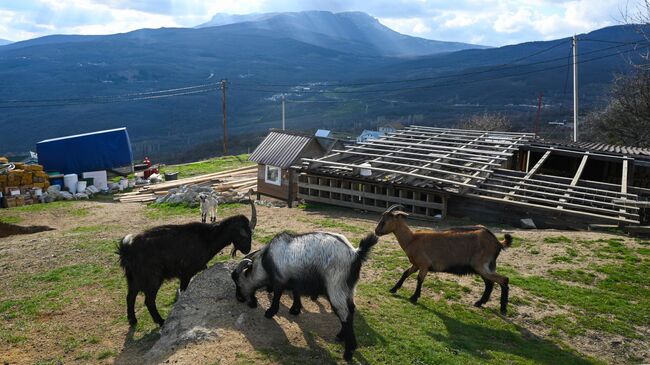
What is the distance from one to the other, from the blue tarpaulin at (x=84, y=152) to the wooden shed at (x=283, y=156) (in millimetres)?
13050

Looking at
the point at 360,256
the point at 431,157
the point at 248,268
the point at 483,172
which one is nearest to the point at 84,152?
the point at 431,157

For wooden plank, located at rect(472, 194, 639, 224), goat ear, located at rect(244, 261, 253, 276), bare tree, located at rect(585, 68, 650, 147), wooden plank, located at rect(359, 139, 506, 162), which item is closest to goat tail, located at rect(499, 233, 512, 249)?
goat ear, located at rect(244, 261, 253, 276)

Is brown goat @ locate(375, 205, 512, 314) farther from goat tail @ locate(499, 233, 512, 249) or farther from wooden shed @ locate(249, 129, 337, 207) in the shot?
wooden shed @ locate(249, 129, 337, 207)

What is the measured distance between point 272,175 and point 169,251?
1510cm

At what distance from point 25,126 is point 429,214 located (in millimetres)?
117424

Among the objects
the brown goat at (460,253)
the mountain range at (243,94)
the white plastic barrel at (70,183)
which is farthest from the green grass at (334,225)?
the mountain range at (243,94)

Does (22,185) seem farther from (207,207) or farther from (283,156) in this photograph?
(207,207)

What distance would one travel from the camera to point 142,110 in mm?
130000

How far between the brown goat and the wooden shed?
42.1ft

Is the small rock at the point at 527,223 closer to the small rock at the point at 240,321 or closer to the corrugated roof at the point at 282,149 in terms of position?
the corrugated roof at the point at 282,149

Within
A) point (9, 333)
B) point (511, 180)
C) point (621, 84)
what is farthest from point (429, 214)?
point (621, 84)

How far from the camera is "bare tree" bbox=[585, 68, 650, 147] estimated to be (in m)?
31.3

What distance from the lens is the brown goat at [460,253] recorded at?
9.57 meters

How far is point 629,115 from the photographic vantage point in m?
32.9
